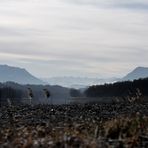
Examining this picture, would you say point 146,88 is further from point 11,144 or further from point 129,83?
point 11,144

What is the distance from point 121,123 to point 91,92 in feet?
A: 253

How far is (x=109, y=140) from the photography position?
1497 centimetres

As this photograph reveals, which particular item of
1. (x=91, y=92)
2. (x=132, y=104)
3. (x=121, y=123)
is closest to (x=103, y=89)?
(x=91, y=92)

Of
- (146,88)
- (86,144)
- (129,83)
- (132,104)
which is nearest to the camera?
(86,144)

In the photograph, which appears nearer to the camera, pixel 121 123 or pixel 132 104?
pixel 121 123

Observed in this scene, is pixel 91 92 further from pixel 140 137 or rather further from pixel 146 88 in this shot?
pixel 140 137

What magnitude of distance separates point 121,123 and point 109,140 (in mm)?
2177

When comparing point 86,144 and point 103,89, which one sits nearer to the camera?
point 86,144

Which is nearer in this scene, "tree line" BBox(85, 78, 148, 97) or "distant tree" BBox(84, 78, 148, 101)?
"tree line" BBox(85, 78, 148, 97)

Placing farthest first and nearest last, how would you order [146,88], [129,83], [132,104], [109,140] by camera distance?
[129,83] → [146,88] → [132,104] → [109,140]

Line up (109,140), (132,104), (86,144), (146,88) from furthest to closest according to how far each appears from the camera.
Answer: (146,88), (132,104), (109,140), (86,144)

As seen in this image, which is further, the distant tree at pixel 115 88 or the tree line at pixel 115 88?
the distant tree at pixel 115 88

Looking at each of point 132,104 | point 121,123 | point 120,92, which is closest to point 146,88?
point 120,92

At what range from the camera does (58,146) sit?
13.9 m
